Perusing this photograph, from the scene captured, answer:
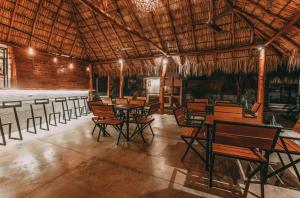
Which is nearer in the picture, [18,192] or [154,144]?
[18,192]

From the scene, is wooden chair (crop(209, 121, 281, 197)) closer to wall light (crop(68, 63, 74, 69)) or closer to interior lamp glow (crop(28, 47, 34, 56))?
interior lamp glow (crop(28, 47, 34, 56))

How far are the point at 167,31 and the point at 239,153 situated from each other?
22.3ft

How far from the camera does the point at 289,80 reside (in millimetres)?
10969

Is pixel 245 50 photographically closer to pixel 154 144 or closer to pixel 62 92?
pixel 154 144

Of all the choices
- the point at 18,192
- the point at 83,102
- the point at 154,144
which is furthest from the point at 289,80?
the point at 18,192

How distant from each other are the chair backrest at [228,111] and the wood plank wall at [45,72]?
8.52 meters

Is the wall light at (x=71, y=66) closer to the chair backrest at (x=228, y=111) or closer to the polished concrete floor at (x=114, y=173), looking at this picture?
the polished concrete floor at (x=114, y=173)

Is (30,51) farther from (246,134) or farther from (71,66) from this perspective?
(246,134)

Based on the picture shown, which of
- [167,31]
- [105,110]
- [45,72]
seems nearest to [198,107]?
[105,110]

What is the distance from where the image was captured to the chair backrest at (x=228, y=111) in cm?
396

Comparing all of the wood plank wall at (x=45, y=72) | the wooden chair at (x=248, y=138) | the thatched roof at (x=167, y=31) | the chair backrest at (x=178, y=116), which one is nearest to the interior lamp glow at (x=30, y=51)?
the wood plank wall at (x=45, y=72)

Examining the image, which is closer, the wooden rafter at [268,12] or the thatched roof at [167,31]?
the wooden rafter at [268,12]

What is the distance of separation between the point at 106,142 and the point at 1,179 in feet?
6.62

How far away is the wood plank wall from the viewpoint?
23.8 ft
